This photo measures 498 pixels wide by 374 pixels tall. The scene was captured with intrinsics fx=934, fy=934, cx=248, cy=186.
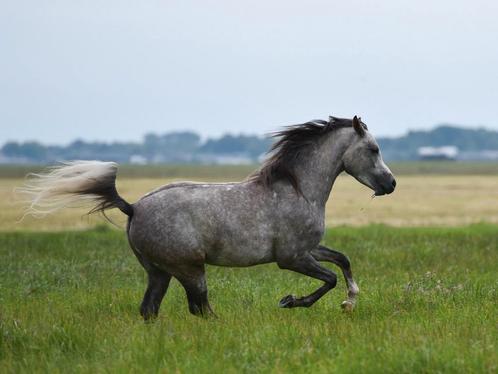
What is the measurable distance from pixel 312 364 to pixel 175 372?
3.45ft

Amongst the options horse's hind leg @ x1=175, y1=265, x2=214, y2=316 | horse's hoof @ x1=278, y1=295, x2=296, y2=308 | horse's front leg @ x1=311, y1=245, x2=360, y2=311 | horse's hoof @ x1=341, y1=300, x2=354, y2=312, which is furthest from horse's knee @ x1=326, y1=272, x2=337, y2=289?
horse's hind leg @ x1=175, y1=265, x2=214, y2=316

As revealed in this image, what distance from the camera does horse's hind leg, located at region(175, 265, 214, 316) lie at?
9188 mm

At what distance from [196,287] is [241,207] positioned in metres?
0.91

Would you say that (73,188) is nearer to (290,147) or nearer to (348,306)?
(290,147)

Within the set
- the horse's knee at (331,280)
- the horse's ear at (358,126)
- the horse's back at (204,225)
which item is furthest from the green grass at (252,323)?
the horse's ear at (358,126)

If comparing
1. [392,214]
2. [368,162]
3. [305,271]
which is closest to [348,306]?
[305,271]

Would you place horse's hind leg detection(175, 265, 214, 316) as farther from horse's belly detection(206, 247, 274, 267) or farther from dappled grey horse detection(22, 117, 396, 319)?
horse's belly detection(206, 247, 274, 267)

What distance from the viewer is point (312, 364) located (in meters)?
7.13

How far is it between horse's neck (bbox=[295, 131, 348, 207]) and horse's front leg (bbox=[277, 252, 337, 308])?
62cm

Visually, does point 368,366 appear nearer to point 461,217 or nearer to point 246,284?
point 246,284

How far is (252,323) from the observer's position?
8852mm

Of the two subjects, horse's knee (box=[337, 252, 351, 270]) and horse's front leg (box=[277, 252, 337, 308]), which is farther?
horse's knee (box=[337, 252, 351, 270])

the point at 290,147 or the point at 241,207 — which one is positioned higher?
the point at 290,147

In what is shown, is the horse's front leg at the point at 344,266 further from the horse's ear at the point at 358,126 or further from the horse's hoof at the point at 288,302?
the horse's ear at the point at 358,126
